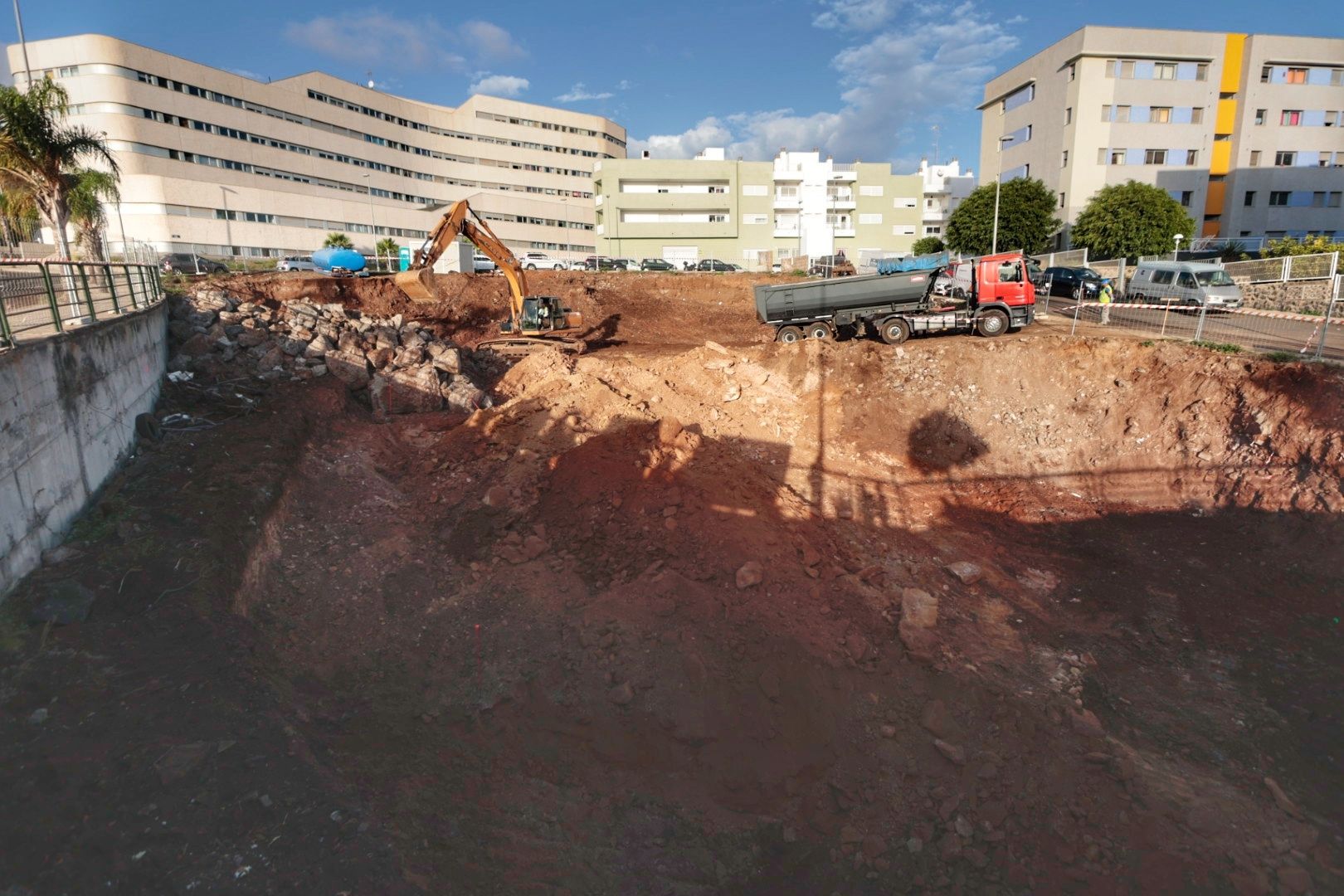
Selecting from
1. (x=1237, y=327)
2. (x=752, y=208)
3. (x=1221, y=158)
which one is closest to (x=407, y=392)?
(x=1237, y=327)

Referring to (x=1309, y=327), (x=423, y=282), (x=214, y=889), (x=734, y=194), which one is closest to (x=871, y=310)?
(x=1309, y=327)

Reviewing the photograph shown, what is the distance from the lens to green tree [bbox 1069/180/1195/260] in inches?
1490

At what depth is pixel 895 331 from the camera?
18047 mm

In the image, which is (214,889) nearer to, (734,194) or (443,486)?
(443,486)

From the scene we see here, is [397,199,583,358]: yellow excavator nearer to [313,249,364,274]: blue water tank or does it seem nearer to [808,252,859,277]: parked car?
[313,249,364,274]: blue water tank

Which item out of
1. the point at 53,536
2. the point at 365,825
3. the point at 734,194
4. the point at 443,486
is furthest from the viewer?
the point at 734,194

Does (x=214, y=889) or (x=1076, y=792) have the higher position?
(x=214, y=889)

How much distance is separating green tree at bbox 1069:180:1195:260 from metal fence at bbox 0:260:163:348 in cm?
4460

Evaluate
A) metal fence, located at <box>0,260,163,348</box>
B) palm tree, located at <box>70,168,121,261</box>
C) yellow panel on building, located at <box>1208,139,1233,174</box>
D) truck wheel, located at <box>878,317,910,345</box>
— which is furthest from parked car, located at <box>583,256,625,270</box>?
yellow panel on building, located at <box>1208,139,1233,174</box>

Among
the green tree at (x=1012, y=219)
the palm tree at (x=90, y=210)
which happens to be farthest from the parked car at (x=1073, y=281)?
the palm tree at (x=90, y=210)

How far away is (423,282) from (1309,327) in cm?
2228

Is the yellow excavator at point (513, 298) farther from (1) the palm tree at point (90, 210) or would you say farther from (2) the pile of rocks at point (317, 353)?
(1) the palm tree at point (90, 210)

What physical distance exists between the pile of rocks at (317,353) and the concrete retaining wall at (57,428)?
3726 mm

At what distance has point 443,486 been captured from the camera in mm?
11023
